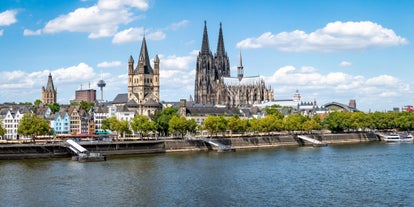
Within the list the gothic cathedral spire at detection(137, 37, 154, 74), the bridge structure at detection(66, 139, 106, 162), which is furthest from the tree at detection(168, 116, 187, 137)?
the gothic cathedral spire at detection(137, 37, 154, 74)

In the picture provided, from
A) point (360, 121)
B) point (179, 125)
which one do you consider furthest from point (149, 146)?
point (360, 121)

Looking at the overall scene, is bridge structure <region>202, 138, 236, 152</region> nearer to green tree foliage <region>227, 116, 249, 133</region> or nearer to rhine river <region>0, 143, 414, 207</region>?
rhine river <region>0, 143, 414, 207</region>

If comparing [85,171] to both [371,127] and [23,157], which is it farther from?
[371,127]

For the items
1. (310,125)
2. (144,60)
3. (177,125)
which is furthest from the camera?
(144,60)

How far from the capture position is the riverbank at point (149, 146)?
86688 millimetres

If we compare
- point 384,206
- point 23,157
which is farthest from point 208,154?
point 384,206

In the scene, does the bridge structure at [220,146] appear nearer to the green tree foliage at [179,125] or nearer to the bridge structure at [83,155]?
the green tree foliage at [179,125]

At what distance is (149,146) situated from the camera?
10156 centimetres

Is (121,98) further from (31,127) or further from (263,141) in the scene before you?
(31,127)

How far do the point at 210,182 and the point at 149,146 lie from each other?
4061 cm

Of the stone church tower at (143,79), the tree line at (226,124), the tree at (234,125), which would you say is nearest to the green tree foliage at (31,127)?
the tree line at (226,124)

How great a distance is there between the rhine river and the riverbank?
13.1ft

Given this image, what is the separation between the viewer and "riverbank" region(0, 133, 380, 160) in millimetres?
86688

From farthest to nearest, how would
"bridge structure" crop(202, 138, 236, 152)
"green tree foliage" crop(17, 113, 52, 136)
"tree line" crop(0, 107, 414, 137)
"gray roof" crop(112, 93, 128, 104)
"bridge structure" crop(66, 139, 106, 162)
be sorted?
"gray roof" crop(112, 93, 128, 104)
"tree line" crop(0, 107, 414, 137)
"bridge structure" crop(202, 138, 236, 152)
"green tree foliage" crop(17, 113, 52, 136)
"bridge structure" crop(66, 139, 106, 162)
